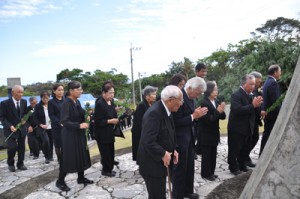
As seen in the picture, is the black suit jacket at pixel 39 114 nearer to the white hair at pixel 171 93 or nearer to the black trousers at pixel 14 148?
the black trousers at pixel 14 148

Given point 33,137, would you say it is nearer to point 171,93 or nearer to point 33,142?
point 33,142

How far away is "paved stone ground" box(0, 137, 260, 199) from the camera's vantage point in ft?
16.3

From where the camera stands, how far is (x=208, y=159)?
5.18m

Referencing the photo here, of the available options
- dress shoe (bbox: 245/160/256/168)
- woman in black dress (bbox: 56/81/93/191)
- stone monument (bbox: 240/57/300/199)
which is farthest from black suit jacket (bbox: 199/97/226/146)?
stone monument (bbox: 240/57/300/199)

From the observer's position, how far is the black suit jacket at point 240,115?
5191mm

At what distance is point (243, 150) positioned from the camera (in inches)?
226

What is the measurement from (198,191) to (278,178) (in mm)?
3121

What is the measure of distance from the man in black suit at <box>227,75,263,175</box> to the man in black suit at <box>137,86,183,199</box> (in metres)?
2.27

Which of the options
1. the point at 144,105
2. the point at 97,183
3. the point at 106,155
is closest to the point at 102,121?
the point at 106,155

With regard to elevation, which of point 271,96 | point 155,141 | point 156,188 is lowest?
point 156,188

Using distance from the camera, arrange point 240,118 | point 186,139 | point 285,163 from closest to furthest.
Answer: point 285,163 < point 186,139 < point 240,118

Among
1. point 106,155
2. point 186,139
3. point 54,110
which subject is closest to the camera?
point 186,139

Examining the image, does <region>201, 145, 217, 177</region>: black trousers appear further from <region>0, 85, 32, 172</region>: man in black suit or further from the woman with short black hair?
<region>0, 85, 32, 172</region>: man in black suit

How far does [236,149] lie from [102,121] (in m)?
2.65
